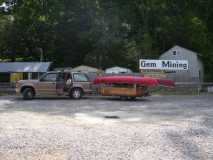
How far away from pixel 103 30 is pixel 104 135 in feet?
152

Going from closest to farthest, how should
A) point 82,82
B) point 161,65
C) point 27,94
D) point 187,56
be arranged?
point 27,94 → point 82,82 → point 161,65 → point 187,56

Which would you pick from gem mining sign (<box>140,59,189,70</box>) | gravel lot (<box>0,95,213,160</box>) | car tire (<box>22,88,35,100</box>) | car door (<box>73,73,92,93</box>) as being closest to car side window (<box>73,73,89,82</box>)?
car door (<box>73,73,92,93</box>)

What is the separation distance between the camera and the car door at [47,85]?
2986 centimetres

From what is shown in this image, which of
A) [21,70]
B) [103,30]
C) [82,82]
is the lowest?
[82,82]

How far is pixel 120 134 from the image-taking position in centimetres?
1384

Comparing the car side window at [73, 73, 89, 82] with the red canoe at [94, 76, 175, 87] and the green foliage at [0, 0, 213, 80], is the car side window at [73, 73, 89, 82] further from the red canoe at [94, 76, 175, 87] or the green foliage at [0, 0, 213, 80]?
the green foliage at [0, 0, 213, 80]

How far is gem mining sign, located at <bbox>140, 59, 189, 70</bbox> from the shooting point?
42.8 metres

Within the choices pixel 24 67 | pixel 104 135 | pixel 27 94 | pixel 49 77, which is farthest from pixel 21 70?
pixel 104 135

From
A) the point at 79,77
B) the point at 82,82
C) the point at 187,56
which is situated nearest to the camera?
the point at 82,82

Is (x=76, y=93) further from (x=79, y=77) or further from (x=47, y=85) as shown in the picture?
(x=47, y=85)

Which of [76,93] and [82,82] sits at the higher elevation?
[82,82]

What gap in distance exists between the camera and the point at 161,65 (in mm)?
43469

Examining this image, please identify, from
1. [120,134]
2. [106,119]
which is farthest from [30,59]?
[120,134]

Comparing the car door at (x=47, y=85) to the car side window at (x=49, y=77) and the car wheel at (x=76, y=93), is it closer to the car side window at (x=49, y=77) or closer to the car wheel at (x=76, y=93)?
the car side window at (x=49, y=77)
